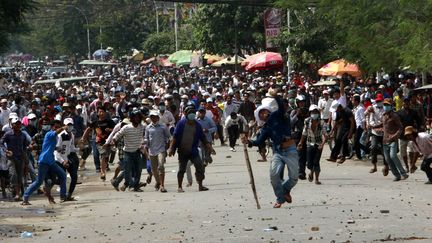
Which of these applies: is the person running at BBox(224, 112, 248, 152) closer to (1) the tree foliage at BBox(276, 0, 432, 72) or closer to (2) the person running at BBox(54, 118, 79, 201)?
(1) the tree foliage at BBox(276, 0, 432, 72)

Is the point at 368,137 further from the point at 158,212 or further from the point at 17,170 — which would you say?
the point at 158,212

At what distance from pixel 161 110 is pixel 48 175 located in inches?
265

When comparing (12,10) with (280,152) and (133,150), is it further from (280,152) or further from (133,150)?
(280,152)

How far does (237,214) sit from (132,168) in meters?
6.16

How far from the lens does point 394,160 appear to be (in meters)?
22.2

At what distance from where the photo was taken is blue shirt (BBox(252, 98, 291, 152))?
1689 cm

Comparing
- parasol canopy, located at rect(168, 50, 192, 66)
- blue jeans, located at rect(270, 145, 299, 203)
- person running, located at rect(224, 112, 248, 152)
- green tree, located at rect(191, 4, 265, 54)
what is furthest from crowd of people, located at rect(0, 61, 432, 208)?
parasol canopy, located at rect(168, 50, 192, 66)

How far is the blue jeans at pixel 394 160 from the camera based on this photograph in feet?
72.4

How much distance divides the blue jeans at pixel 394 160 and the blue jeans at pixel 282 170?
5519 mm

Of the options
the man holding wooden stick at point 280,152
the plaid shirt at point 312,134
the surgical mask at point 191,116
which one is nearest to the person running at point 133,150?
the surgical mask at point 191,116

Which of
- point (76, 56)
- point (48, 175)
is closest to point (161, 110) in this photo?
point (48, 175)

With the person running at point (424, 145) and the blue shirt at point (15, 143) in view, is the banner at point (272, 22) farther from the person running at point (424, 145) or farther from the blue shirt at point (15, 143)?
the person running at point (424, 145)

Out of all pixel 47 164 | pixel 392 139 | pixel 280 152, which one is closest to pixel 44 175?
pixel 47 164

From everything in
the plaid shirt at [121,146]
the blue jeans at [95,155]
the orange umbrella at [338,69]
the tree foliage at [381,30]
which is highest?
the tree foliage at [381,30]
